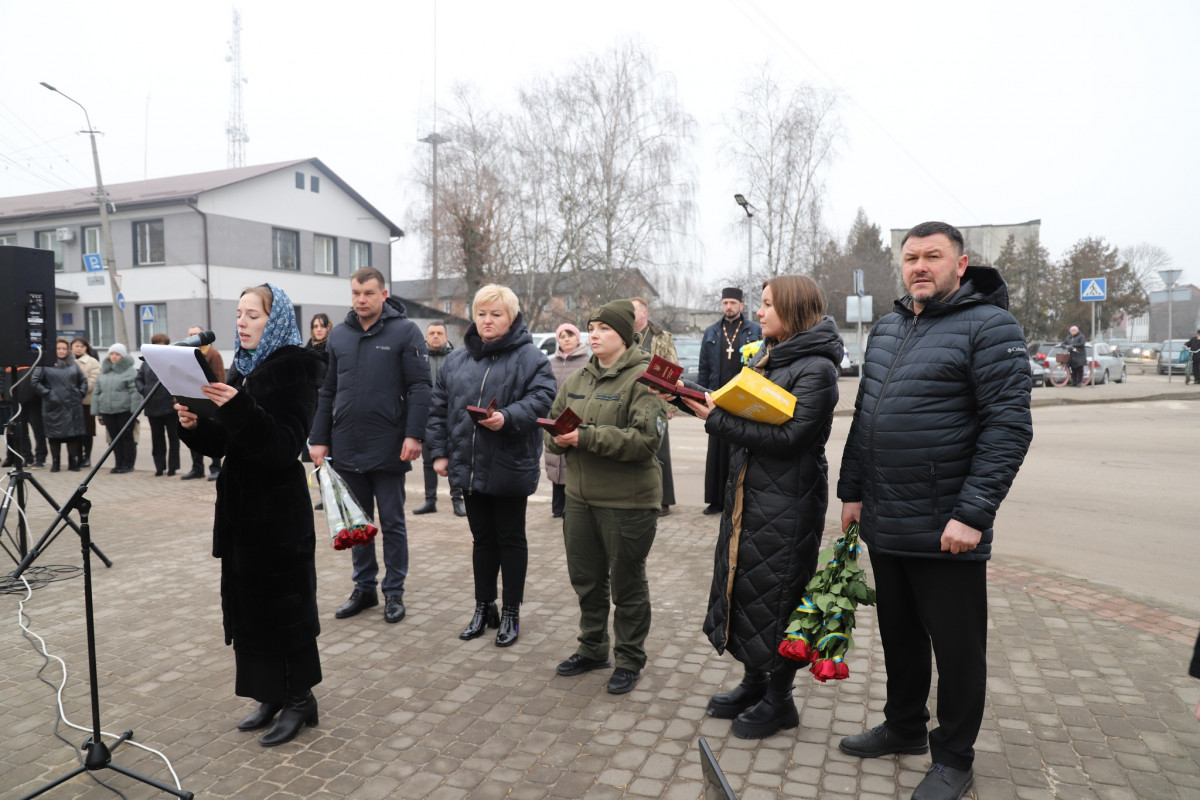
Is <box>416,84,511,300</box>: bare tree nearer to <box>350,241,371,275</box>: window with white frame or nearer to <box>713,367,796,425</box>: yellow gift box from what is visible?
<box>350,241,371,275</box>: window with white frame

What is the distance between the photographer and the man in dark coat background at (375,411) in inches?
199

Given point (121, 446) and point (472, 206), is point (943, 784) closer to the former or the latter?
point (121, 446)

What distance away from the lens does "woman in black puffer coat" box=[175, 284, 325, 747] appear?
3480 millimetres

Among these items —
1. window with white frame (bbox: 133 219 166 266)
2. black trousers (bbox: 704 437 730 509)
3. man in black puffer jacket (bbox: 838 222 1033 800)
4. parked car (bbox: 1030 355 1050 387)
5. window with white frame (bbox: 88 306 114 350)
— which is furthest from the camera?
window with white frame (bbox: 88 306 114 350)

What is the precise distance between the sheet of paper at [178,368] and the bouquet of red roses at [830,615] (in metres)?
2.54

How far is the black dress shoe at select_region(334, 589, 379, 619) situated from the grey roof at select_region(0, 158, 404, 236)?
1225 inches

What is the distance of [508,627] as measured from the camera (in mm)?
4668

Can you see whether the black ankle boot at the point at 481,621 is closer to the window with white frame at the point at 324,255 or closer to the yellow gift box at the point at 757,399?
the yellow gift box at the point at 757,399

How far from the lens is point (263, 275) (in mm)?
33531

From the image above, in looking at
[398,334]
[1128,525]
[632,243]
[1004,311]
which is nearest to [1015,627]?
[1004,311]

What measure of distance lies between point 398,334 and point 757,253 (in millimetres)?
32171

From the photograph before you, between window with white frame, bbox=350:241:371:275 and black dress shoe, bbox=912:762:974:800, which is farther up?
window with white frame, bbox=350:241:371:275

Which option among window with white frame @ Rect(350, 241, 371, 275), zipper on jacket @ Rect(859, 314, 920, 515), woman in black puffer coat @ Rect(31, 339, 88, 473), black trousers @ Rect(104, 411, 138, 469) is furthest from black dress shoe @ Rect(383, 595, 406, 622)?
window with white frame @ Rect(350, 241, 371, 275)

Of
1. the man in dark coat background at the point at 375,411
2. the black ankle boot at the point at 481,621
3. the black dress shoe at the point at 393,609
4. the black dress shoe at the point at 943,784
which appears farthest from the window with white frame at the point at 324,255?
the black dress shoe at the point at 943,784
